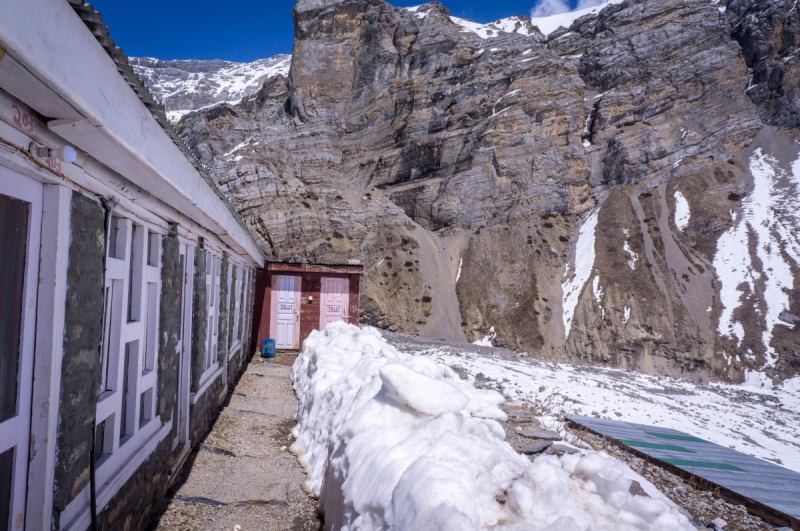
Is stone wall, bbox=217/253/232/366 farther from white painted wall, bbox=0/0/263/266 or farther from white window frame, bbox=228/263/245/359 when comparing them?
white painted wall, bbox=0/0/263/266

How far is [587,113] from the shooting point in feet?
131

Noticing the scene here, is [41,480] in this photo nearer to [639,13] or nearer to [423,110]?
[423,110]

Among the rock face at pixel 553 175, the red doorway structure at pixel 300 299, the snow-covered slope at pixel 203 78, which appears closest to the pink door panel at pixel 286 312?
the red doorway structure at pixel 300 299

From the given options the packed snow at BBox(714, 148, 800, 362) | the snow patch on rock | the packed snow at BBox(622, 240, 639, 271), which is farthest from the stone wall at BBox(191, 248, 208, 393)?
the packed snow at BBox(622, 240, 639, 271)

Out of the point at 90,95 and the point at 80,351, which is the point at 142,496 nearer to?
the point at 80,351

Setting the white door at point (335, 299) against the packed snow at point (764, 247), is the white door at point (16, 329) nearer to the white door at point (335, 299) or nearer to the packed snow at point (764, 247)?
the white door at point (335, 299)

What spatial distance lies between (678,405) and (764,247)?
23.2 m

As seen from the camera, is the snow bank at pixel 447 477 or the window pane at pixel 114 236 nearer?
the snow bank at pixel 447 477

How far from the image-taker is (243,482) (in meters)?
4.71

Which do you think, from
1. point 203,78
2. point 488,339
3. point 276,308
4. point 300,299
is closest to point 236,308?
point 276,308

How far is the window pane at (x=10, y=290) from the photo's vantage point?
2012mm

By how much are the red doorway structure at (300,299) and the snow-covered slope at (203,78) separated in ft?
320

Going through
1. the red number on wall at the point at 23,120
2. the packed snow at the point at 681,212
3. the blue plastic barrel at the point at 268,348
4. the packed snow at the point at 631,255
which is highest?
the packed snow at the point at 681,212

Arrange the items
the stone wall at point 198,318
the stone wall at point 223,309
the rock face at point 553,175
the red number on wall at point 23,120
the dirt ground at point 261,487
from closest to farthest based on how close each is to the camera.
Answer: the red number on wall at point 23,120 → the dirt ground at point 261,487 → the stone wall at point 198,318 → the stone wall at point 223,309 → the rock face at point 553,175
